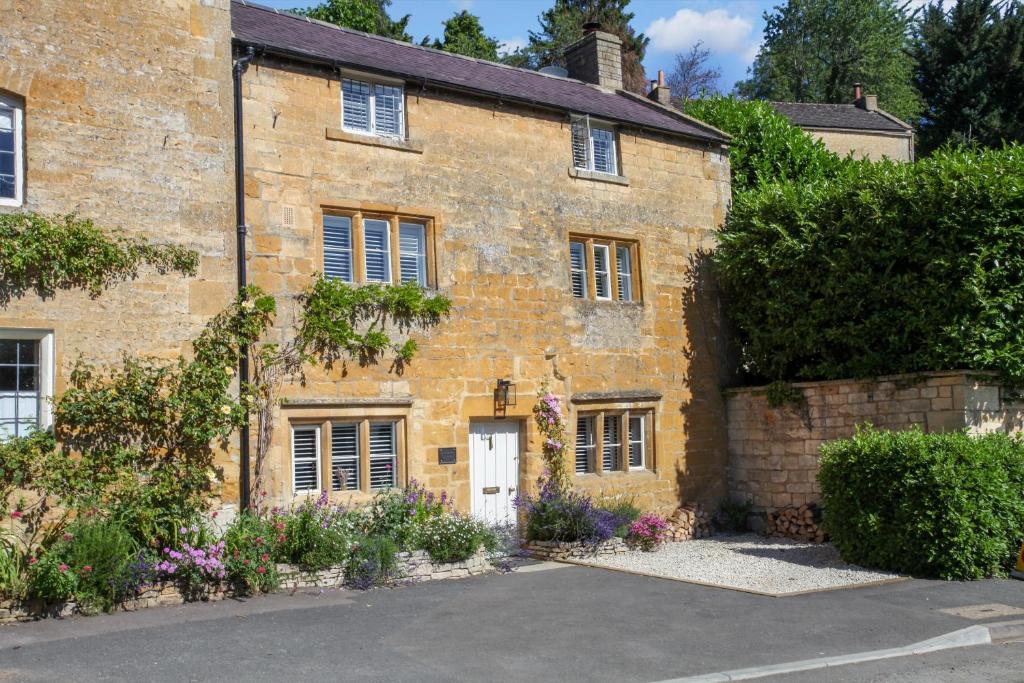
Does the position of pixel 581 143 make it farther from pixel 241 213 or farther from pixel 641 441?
pixel 241 213

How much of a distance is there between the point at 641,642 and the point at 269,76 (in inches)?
337

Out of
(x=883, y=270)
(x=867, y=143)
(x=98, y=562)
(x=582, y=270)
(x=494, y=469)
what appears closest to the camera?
(x=98, y=562)

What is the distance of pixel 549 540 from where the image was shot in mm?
14102

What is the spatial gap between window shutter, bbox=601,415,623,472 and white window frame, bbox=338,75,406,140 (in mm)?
5618

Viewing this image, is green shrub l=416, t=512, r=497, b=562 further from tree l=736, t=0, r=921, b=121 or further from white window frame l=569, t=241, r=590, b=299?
tree l=736, t=0, r=921, b=121

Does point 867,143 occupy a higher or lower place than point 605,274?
higher

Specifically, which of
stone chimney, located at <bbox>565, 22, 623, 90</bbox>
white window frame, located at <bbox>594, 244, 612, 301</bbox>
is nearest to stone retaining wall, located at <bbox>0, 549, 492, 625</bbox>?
white window frame, located at <bbox>594, 244, 612, 301</bbox>

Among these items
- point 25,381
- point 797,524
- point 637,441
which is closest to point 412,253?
point 637,441

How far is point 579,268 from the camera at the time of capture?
16062mm

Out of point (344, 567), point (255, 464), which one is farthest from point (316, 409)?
point (344, 567)

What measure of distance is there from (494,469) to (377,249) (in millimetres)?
3637

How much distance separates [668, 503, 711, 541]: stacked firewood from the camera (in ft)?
52.7

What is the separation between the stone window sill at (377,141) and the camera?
44.5ft

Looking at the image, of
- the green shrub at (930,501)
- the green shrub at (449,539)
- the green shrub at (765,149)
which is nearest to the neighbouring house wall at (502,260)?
the green shrub at (449,539)
